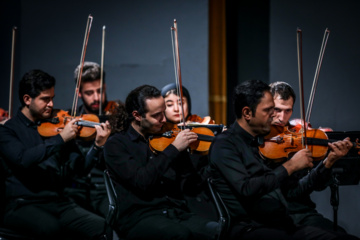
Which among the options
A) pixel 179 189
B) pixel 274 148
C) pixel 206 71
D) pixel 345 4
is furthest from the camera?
pixel 206 71

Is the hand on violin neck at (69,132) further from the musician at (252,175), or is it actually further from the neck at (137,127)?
the musician at (252,175)

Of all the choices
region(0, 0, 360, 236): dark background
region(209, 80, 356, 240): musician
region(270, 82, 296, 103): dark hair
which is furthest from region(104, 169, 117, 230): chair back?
region(0, 0, 360, 236): dark background

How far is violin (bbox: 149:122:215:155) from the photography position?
247cm

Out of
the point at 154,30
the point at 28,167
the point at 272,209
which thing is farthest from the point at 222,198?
the point at 154,30

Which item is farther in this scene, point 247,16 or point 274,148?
point 247,16

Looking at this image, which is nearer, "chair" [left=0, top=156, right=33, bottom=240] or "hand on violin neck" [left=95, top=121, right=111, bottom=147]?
"chair" [left=0, top=156, right=33, bottom=240]

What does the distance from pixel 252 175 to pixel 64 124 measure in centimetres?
139

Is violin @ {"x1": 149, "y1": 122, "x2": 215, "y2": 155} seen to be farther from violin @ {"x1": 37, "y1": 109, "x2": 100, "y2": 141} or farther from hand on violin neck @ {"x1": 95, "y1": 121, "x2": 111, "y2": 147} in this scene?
violin @ {"x1": 37, "y1": 109, "x2": 100, "y2": 141}

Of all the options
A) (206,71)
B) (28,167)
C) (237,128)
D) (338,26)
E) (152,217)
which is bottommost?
(152,217)

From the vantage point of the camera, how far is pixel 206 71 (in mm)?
3982

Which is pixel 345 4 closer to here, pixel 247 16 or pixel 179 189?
pixel 247 16

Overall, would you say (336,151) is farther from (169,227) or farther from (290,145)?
(169,227)

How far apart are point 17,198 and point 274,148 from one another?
146 centimetres

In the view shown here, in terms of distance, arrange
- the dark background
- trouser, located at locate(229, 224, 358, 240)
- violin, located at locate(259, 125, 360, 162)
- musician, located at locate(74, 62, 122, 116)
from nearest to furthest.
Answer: trouser, located at locate(229, 224, 358, 240)
violin, located at locate(259, 125, 360, 162)
musician, located at locate(74, 62, 122, 116)
the dark background
